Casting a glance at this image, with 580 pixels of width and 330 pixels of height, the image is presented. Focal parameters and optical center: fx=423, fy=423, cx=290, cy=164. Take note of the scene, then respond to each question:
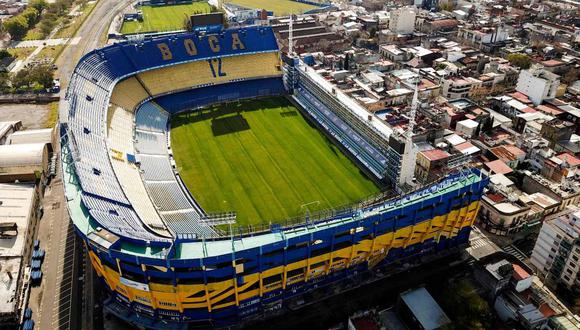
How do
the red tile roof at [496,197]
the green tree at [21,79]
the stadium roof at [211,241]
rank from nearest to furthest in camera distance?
the stadium roof at [211,241] < the red tile roof at [496,197] < the green tree at [21,79]

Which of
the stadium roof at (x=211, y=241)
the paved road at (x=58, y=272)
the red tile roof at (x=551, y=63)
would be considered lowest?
the paved road at (x=58, y=272)

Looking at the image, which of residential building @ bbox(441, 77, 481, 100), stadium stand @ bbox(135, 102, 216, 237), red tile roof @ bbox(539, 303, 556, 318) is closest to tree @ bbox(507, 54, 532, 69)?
residential building @ bbox(441, 77, 481, 100)

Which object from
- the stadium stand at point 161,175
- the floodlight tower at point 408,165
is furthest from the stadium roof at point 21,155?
the floodlight tower at point 408,165

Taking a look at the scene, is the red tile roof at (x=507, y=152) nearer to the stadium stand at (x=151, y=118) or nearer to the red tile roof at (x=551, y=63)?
the red tile roof at (x=551, y=63)

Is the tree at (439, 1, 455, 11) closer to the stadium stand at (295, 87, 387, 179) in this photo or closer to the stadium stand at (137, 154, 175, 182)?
the stadium stand at (295, 87, 387, 179)

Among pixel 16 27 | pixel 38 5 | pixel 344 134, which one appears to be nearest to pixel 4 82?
pixel 16 27

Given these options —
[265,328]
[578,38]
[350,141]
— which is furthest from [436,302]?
[578,38]

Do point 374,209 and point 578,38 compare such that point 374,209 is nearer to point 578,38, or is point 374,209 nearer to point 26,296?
point 26,296
